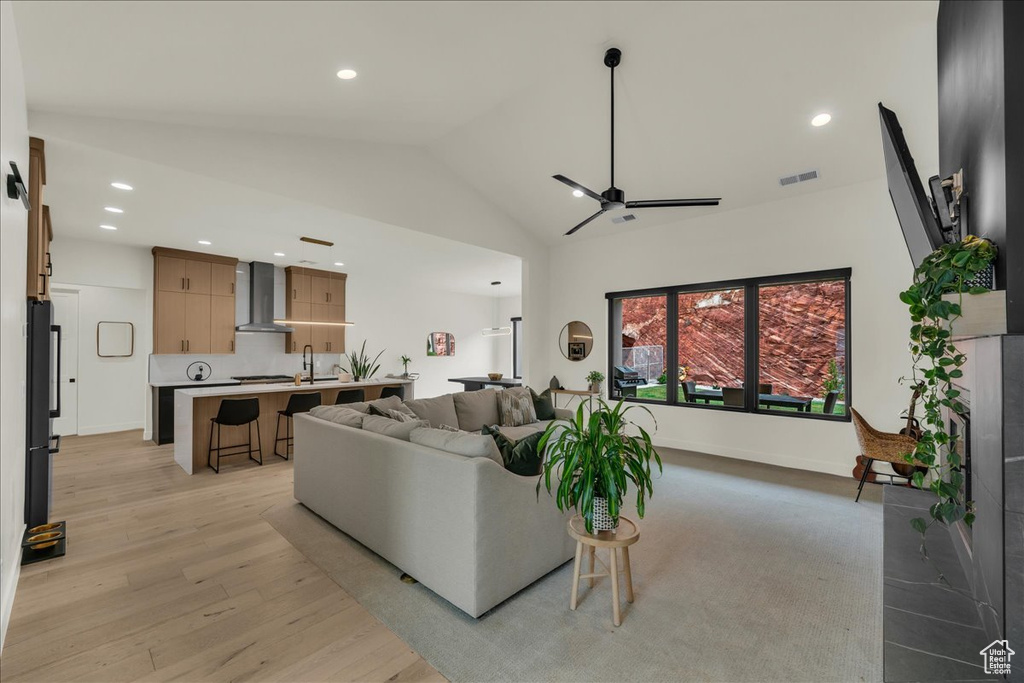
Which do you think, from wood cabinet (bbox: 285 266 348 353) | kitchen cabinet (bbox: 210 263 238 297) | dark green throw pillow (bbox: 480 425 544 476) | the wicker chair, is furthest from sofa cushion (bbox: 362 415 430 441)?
kitchen cabinet (bbox: 210 263 238 297)

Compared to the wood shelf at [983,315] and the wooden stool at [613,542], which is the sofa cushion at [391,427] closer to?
the wooden stool at [613,542]

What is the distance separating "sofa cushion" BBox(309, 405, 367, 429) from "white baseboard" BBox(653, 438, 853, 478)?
13.6 ft

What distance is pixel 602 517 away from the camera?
2.11 meters

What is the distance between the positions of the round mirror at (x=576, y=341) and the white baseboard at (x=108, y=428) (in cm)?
680

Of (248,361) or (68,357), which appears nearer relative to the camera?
(68,357)

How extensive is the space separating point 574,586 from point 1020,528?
1.64 meters

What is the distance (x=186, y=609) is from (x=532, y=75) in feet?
13.6

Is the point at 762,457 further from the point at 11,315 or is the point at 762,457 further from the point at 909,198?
the point at 11,315

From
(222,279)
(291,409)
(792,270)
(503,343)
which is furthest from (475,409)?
(503,343)

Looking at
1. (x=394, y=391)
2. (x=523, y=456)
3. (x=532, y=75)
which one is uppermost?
(x=532, y=75)

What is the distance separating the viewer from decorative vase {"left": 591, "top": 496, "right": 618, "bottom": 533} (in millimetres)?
2105

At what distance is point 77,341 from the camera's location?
6.49 metres

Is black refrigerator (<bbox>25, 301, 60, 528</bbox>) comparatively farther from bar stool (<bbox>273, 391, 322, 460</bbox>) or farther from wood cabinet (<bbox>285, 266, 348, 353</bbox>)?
wood cabinet (<bbox>285, 266, 348, 353</bbox>)

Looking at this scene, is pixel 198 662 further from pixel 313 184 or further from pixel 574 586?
pixel 313 184
